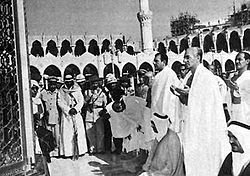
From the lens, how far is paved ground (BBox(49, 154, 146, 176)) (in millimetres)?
2541

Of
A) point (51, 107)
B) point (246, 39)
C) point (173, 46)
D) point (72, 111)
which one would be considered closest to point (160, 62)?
point (173, 46)

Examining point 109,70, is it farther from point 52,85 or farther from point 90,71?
point 52,85

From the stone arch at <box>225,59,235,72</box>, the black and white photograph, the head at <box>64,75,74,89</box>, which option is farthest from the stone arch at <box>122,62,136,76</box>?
the stone arch at <box>225,59,235,72</box>

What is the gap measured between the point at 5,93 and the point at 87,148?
135cm

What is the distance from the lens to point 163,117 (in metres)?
2.42

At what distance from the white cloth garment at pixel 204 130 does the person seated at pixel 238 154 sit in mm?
37

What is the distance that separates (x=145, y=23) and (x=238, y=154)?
1148mm

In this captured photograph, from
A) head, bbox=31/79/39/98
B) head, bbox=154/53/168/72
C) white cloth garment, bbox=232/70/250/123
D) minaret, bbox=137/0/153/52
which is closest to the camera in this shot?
Result: white cloth garment, bbox=232/70/250/123

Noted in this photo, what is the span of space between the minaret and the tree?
0.52 feet

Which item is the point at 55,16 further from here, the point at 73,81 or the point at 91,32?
the point at 73,81

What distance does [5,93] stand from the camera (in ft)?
6.54

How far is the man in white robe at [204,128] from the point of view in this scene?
6.92 ft

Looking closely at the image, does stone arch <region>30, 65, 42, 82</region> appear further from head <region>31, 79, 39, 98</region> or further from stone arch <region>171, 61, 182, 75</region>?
stone arch <region>171, 61, 182, 75</region>

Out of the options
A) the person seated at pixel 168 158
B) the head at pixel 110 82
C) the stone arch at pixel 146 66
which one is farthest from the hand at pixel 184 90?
the head at pixel 110 82
